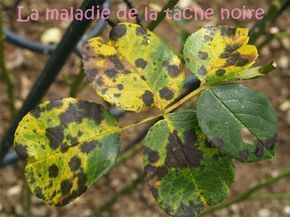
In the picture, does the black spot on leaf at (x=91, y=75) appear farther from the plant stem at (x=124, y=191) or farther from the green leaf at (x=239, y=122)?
the plant stem at (x=124, y=191)

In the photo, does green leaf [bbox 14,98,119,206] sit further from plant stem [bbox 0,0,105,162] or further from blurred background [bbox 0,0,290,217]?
blurred background [bbox 0,0,290,217]

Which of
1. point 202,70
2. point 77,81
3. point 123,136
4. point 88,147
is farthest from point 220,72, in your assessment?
point 123,136

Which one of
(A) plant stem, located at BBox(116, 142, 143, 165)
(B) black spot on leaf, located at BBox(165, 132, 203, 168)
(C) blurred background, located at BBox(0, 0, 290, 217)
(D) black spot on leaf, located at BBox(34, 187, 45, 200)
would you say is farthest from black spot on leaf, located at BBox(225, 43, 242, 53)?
(C) blurred background, located at BBox(0, 0, 290, 217)

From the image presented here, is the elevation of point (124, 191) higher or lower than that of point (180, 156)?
lower

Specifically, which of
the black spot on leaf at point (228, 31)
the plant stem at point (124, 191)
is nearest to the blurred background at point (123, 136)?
the plant stem at point (124, 191)

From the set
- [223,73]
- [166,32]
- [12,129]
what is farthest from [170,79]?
[166,32]

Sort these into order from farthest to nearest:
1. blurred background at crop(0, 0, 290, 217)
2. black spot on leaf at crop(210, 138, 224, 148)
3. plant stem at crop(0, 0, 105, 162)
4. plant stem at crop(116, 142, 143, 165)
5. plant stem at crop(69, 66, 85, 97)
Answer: blurred background at crop(0, 0, 290, 217) → plant stem at crop(116, 142, 143, 165) → plant stem at crop(69, 66, 85, 97) → plant stem at crop(0, 0, 105, 162) → black spot on leaf at crop(210, 138, 224, 148)

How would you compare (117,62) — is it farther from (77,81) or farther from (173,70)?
(77,81)
